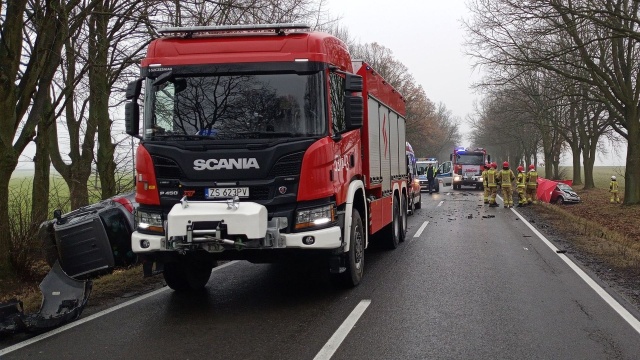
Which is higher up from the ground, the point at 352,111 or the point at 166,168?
the point at 352,111

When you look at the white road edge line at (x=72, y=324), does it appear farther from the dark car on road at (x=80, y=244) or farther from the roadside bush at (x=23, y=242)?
the roadside bush at (x=23, y=242)

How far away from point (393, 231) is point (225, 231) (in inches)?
235

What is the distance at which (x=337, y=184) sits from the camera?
6918 millimetres

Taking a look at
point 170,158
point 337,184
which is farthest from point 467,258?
point 170,158

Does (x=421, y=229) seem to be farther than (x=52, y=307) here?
Yes

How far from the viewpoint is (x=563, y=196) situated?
25.7m

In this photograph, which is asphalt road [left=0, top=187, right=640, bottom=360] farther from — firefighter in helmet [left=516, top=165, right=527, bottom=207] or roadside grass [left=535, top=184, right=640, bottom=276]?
firefighter in helmet [left=516, top=165, right=527, bottom=207]

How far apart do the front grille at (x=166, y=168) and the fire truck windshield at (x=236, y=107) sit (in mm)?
287

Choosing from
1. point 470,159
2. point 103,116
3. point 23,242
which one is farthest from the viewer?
point 470,159

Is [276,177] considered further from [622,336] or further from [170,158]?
[622,336]

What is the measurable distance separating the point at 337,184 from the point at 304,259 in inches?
38.1

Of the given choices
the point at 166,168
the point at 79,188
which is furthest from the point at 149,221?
the point at 79,188

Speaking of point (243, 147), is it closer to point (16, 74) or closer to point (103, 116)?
point (16, 74)

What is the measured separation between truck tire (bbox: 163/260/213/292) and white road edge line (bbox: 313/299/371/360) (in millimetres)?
2086
